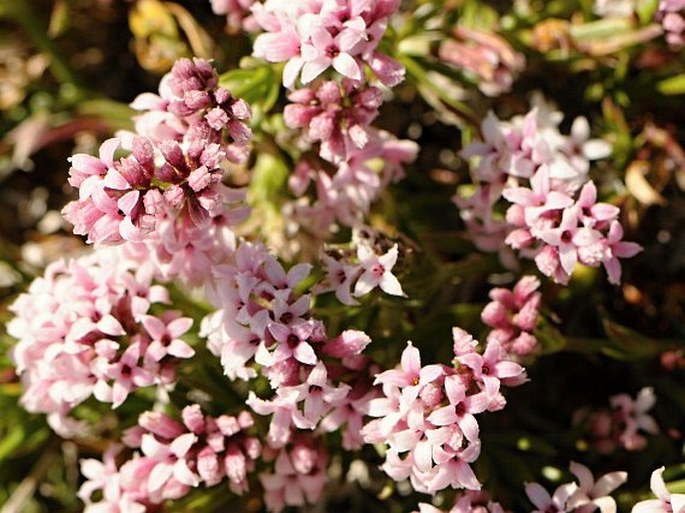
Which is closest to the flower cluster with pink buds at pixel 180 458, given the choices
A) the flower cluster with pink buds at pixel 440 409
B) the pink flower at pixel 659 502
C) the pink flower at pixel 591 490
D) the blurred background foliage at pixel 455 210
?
the blurred background foliage at pixel 455 210

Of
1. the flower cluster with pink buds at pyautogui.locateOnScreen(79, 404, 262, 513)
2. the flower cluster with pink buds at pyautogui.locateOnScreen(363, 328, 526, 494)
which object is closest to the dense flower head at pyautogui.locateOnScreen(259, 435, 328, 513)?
the flower cluster with pink buds at pyautogui.locateOnScreen(79, 404, 262, 513)

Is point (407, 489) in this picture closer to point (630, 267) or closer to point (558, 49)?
point (630, 267)

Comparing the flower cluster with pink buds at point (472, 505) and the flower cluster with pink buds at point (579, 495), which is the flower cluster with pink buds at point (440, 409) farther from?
the flower cluster with pink buds at point (579, 495)

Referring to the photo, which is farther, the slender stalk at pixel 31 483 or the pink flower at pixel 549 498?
the slender stalk at pixel 31 483

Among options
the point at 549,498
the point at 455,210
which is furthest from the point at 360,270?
the point at 455,210

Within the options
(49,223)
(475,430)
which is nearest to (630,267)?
(475,430)

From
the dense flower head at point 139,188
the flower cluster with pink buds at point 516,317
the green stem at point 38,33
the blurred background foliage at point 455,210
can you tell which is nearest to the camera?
the dense flower head at point 139,188

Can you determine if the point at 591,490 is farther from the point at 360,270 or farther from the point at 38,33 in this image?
the point at 38,33
